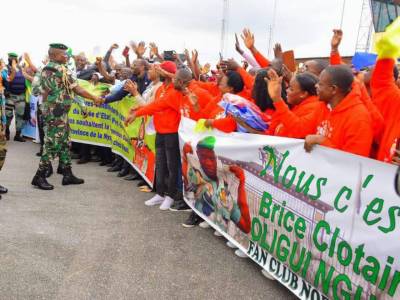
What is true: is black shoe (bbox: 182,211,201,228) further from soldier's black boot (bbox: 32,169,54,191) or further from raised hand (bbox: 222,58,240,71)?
soldier's black boot (bbox: 32,169,54,191)

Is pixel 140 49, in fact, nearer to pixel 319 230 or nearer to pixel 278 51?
pixel 278 51

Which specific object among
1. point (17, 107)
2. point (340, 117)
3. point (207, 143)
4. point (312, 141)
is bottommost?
point (17, 107)

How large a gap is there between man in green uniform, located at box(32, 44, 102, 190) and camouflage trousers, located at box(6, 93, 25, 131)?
4.86 meters

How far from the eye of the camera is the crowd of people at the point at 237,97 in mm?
2820

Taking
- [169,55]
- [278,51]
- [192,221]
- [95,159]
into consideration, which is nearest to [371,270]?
[192,221]

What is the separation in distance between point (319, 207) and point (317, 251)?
1.01 feet

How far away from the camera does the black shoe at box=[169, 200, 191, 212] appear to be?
523 centimetres

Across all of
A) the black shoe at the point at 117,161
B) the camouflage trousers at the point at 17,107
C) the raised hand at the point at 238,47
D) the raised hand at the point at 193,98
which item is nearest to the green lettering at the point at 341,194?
the raised hand at the point at 193,98

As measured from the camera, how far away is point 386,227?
2.25 m

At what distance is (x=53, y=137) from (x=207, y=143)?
2.77 m

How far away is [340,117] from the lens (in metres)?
2.79

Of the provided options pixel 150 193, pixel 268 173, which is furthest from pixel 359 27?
pixel 268 173

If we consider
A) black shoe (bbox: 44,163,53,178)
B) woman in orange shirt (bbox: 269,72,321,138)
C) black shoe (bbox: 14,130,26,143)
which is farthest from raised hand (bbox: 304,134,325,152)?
black shoe (bbox: 14,130,26,143)

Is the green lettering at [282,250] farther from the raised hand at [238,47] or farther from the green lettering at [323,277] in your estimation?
the raised hand at [238,47]
